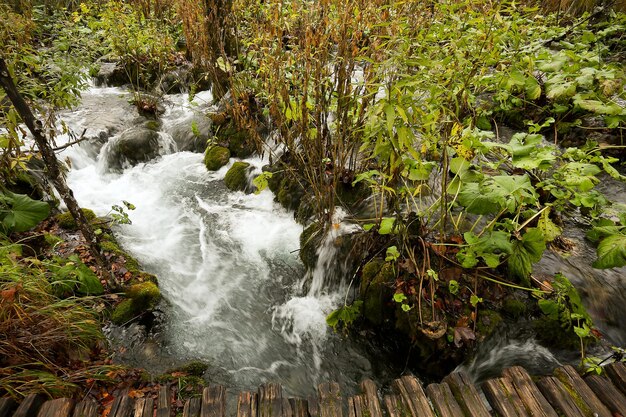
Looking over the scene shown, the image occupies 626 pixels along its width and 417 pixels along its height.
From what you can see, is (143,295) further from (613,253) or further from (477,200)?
(613,253)

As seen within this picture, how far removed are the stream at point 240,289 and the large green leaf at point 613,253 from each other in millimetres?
729

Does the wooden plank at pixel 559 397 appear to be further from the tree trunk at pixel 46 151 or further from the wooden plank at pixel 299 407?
the tree trunk at pixel 46 151

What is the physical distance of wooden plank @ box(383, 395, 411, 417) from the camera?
6.60 ft

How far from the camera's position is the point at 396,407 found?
204cm

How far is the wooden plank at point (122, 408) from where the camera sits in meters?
1.99

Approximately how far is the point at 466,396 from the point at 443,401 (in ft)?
0.48

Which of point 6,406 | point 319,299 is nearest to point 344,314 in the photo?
point 319,299

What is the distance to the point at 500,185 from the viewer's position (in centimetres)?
228

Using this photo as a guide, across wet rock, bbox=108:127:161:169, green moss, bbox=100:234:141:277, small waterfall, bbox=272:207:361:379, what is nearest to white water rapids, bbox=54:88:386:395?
small waterfall, bbox=272:207:361:379

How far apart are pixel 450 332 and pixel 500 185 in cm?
120

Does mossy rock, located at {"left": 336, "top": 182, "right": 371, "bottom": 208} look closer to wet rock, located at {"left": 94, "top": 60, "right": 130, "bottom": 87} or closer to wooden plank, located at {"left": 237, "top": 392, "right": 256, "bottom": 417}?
wooden plank, located at {"left": 237, "top": 392, "right": 256, "bottom": 417}

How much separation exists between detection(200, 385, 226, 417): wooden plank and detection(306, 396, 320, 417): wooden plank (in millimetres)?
505

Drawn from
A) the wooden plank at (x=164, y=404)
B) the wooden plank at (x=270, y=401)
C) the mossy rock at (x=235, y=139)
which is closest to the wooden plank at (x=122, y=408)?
the wooden plank at (x=164, y=404)

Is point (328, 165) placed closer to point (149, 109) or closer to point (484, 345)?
point (484, 345)
